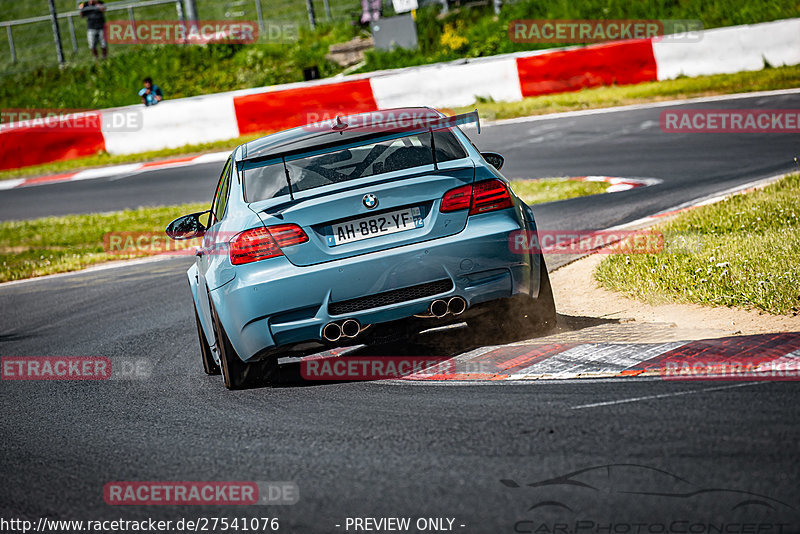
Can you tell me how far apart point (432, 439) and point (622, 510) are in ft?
4.22

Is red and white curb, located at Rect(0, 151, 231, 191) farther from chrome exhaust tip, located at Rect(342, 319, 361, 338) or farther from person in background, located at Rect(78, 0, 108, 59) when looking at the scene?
chrome exhaust tip, located at Rect(342, 319, 361, 338)

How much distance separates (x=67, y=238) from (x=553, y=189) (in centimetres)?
741

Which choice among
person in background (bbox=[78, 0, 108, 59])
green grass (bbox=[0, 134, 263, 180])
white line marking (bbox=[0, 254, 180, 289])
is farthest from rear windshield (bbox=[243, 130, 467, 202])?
person in background (bbox=[78, 0, 108, 59])

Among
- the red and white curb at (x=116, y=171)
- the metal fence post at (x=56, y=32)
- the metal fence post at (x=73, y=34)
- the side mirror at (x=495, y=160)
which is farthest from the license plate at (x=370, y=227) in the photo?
the metal fence post at (x=73, y=34)

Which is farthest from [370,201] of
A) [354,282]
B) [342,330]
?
[342,330]

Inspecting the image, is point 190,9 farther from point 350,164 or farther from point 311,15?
point 350,164

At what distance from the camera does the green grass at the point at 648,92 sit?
18953 mm

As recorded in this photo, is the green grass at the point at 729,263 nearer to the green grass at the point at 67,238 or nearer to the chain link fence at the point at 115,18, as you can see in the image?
the green grass at the point at 67,238

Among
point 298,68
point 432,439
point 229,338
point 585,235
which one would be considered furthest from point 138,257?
point 298,68

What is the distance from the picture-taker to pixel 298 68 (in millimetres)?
28328

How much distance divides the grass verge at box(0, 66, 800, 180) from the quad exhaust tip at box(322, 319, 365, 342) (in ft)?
47.7

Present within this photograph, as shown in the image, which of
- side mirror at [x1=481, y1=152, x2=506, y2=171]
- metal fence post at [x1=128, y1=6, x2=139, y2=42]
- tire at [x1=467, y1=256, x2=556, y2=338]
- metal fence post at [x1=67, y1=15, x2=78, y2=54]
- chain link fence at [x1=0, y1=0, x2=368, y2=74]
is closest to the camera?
tire at [x1=467, y1=256, x2=556, y2=338]

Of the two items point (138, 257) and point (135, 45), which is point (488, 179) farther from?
point (135, 45)

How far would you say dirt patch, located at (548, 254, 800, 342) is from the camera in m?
6.18
